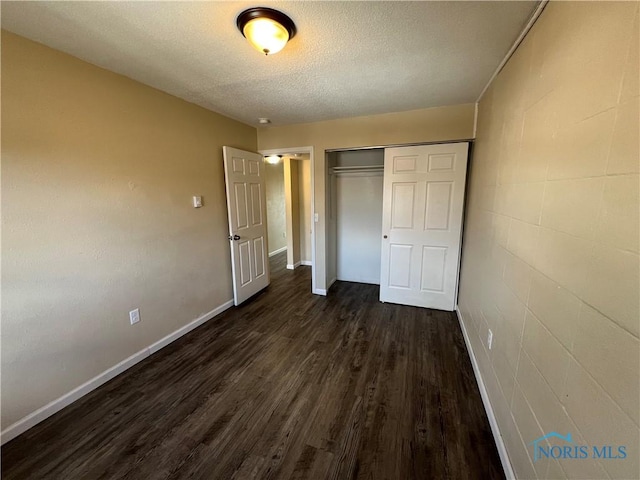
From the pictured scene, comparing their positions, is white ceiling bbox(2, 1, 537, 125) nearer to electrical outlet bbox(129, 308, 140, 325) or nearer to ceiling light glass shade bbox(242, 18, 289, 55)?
ceiling light glass shade bbox(242, 18, 289, 55)

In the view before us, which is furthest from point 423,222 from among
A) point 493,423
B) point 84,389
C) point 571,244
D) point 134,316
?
point 84,389

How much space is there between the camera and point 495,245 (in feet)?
5.87

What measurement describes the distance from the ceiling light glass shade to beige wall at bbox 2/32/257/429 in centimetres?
132

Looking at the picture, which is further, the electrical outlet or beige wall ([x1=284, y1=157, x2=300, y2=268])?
beige wall ([x1=284, y1=157, x2=300, y2=268])

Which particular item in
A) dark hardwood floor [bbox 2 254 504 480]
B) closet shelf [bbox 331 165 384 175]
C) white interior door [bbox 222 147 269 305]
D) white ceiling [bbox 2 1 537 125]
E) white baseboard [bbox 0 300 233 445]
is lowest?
dark hardwood floor [bbox 2 254 504 480]

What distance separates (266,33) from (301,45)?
12.4 inches

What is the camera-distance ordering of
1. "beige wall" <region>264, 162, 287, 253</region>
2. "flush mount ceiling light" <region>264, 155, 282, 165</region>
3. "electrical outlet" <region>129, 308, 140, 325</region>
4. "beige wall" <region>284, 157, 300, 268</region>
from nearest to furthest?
"electrical outlet" <region>129, 308, 140, 325</region>, "flush mount ceiling light" <region>264, 155, 282, 165</region>, "beige wall" <region>284, 157, 300, 268</region>, "beige wall" <region>264, 162, 287, 253</region>

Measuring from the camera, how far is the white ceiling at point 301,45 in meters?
1.31

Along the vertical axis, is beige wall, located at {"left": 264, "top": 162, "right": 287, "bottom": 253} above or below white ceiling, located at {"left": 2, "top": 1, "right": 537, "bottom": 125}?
below

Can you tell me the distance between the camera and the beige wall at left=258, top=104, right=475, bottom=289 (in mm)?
2762

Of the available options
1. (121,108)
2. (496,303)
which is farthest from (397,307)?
(121,108)


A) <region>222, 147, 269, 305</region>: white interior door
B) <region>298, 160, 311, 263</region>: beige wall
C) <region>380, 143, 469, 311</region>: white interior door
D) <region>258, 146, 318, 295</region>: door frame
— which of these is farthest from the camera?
<region>298, 160, 311, 263</region>: beige wall

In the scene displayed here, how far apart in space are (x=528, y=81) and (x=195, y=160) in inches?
108

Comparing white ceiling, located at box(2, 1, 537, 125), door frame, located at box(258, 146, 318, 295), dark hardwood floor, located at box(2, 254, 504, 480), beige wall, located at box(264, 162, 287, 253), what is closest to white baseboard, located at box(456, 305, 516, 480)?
dark hardwood floor, located at box(2, 254, 504, 480)
